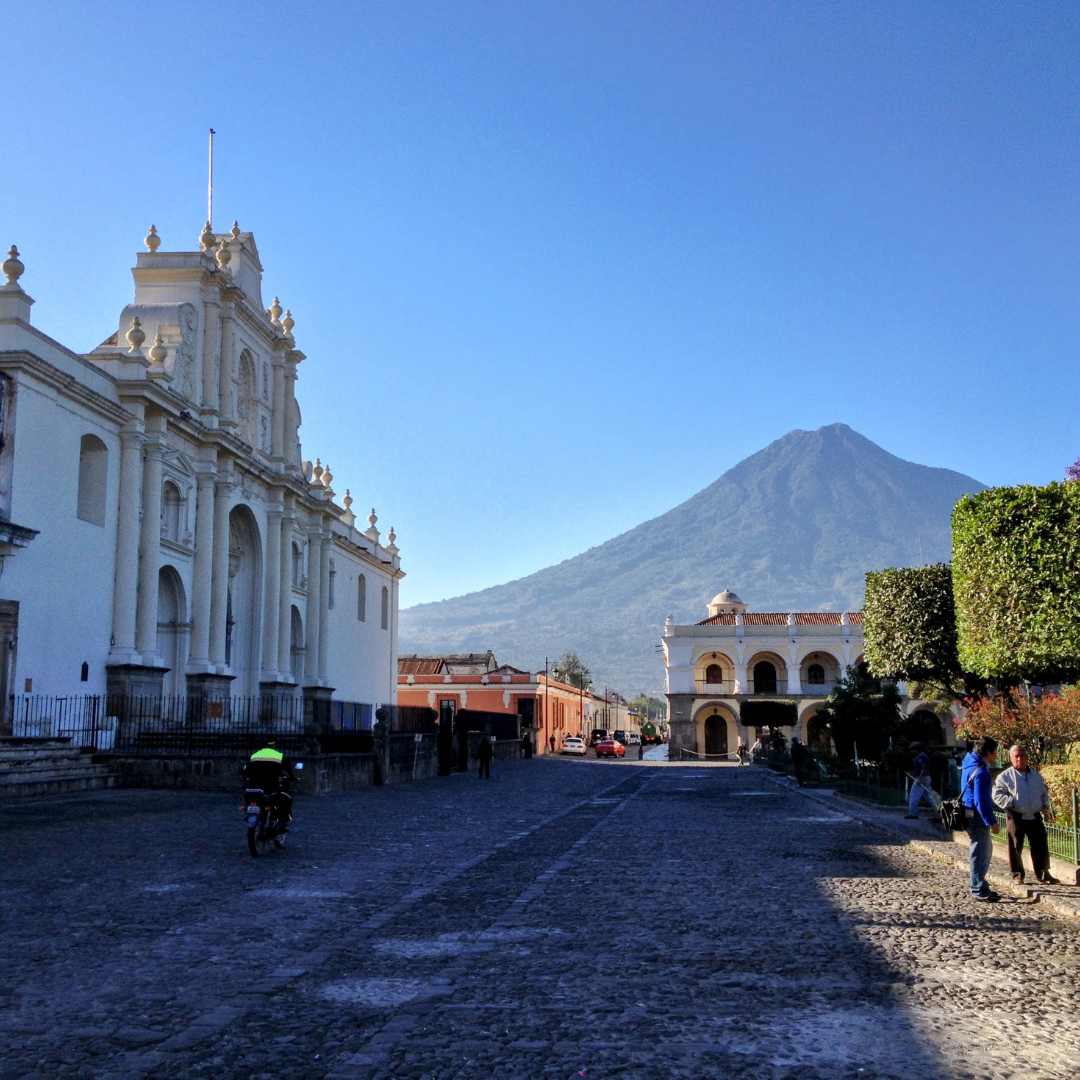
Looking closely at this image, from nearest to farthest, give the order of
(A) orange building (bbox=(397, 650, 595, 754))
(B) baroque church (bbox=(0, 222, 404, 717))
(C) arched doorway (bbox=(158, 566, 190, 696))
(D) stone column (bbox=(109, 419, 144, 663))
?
(B) baroque church (bbox=(0, 222, 404, 717))
(D) stone column (bbox=(109, 419, 144, 663))
(C) arched doorway (bbox=(158, 566, 190, 696))
(A) orange building (bbox=(397, 650, 595, 754))

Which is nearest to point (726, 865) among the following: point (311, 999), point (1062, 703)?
point (311, 999)

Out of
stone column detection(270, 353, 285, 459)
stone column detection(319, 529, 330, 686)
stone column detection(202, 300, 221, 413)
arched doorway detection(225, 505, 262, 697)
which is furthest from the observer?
stone column detection(319, 529, 330, 686)

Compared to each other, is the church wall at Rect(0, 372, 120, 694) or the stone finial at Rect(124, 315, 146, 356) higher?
the stone finial at Rect(124, 315, 146, 356)

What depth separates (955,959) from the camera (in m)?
7.57

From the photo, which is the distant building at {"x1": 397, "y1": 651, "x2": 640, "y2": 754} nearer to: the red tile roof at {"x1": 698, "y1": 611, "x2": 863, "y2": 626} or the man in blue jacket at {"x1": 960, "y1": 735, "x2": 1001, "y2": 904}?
the red tile roof at {"x1": 698, "y1": 611, "x2": 863, "y2": 626}

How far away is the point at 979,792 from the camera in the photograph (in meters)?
10.8

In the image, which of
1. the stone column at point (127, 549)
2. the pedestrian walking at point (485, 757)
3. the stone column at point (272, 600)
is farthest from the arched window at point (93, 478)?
the pedestrian walking at point (485, 757)

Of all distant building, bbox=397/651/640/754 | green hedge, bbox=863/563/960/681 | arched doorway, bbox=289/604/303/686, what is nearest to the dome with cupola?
distant building, bbox=397/651/640/754

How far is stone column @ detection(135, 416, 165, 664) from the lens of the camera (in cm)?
2784

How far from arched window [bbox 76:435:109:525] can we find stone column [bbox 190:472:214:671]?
16.5 feet

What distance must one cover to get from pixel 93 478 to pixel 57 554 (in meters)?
2.78

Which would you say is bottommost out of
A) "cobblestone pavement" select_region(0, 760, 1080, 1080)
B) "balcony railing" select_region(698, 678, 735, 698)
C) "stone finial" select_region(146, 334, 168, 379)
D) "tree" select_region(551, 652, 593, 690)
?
"cobblestone pavement" select_region(0, 760, 1080, 1080)

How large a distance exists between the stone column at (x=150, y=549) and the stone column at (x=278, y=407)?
1077 centimetres

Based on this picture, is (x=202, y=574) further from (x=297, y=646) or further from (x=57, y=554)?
(x=297, y=646)
